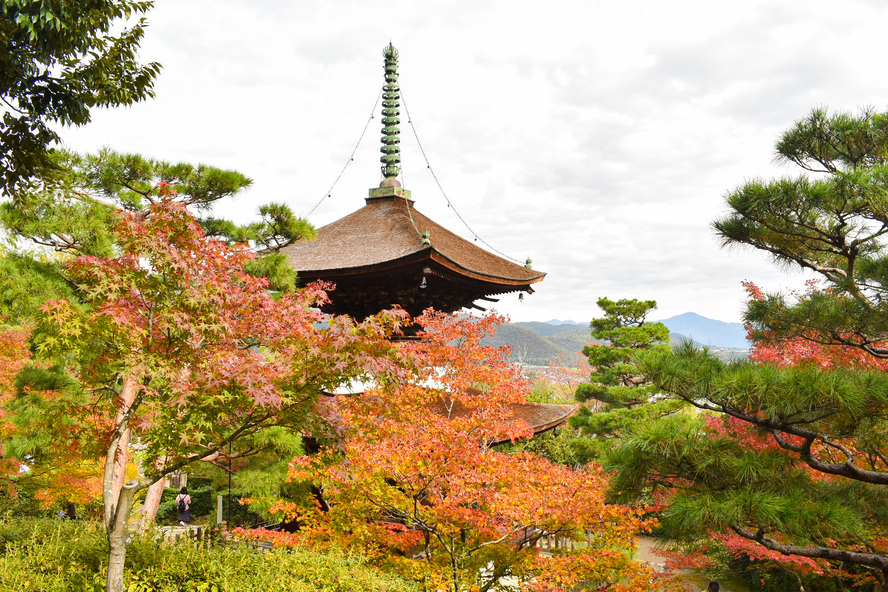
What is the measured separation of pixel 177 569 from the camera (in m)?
4.65

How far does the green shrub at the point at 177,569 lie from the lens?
14.4 ft

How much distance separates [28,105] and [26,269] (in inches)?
87.8

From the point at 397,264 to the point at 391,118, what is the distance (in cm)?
438

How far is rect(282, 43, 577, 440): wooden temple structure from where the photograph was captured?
23.4ft

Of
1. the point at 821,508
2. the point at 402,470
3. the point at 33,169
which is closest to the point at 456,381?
the point at 402,470

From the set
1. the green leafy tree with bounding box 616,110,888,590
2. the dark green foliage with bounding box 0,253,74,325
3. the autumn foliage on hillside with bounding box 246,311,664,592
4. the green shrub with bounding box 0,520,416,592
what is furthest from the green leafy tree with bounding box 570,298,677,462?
the dark green foliage with bounding box 0,253,74,325

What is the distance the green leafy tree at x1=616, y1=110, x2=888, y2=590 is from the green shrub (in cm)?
273

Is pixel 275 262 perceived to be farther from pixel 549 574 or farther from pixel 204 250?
pixel 549 574

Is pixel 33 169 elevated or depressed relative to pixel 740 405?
elevated

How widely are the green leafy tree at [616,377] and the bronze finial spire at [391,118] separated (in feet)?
27.3

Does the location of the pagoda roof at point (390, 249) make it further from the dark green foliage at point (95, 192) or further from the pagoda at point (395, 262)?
the dark green foliage at point (95, 192)

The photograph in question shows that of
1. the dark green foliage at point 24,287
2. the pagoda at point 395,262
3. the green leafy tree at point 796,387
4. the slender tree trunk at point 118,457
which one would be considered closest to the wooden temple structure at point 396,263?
the pagoda at point 395,262

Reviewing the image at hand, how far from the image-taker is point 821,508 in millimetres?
3947

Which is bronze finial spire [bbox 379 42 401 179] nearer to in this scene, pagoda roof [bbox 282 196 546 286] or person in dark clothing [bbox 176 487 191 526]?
pagoda roof [bbox 282 196 546 286]
